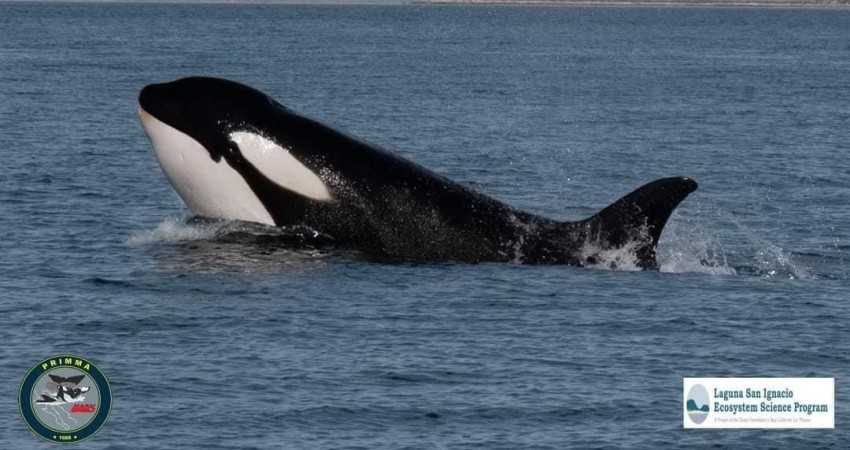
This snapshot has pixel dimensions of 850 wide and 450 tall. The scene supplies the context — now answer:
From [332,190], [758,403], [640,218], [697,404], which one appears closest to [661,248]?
[640,218]

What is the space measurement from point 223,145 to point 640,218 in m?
5.65

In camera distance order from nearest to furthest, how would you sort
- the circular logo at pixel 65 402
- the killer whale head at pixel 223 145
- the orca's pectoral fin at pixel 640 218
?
1. the circular logo at pixel 65 402
2. the orca's pectoral fin at pixel 640 218
3. the killer whale head at pixel 223 145

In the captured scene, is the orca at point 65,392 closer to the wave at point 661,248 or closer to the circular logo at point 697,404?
the wave at point 661,248

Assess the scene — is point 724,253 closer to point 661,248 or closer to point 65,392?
point 661,248

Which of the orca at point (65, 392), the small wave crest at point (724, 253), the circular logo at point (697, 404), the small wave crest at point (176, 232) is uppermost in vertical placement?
the small wave crest at point (176, 232)

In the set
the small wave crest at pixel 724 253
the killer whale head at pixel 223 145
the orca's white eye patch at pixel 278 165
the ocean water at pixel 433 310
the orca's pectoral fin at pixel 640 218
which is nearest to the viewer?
the ocean water at pixel 433 310

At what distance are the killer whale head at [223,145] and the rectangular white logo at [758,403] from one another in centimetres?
696

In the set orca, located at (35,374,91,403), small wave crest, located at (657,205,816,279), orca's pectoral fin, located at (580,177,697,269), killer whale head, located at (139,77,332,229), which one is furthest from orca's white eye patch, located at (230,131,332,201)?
orca, located at (35,374,91,403)

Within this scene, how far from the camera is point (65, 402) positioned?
16.2m

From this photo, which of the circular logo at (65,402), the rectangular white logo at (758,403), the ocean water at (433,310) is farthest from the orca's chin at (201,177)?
the rectangular white logo at (758,403)

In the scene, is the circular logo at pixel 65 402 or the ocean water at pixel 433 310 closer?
the circular logo at pixel 65 402

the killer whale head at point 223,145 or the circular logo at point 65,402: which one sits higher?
the killer whale head at point 223,145

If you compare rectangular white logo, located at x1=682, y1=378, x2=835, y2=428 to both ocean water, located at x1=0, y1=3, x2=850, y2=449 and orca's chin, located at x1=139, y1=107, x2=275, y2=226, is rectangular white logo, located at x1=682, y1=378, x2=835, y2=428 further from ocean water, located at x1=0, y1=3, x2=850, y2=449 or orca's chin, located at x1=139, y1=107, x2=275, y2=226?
orca's chin, located at x1=139, y1=107, x2=275, y2=226

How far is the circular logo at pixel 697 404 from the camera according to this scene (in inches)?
650
